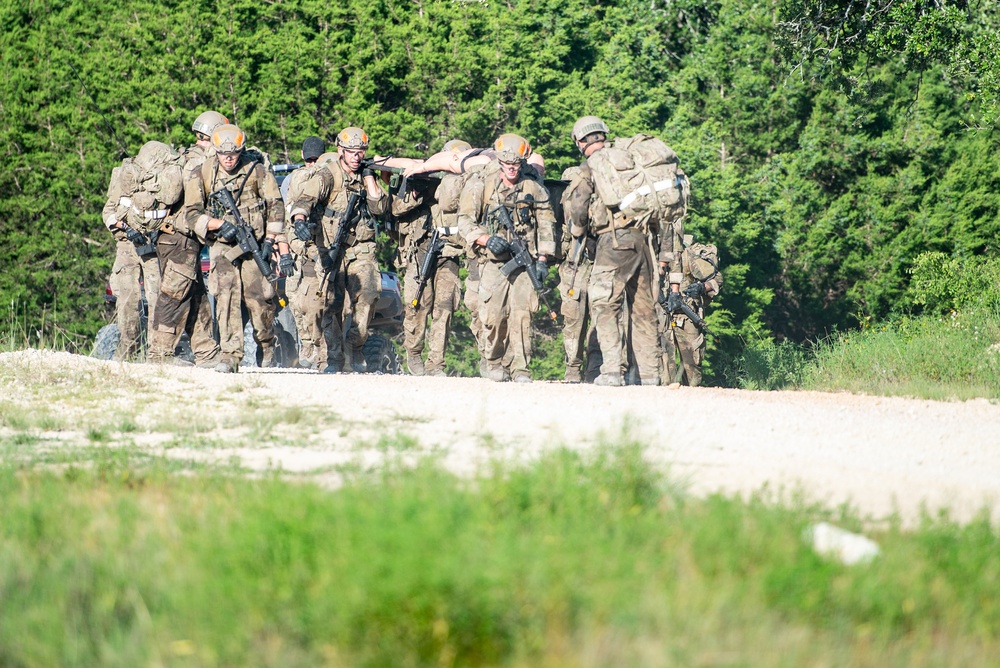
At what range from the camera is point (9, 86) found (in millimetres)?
28250

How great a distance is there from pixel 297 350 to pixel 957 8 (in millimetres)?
8382

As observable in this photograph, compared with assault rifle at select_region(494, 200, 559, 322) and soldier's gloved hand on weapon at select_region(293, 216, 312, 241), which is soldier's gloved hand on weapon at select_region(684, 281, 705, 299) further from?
soldier's gloved hand on weapon at select_region(293, 216, 312, 241)

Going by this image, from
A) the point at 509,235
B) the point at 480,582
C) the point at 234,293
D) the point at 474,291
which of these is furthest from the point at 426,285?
the point at 480,582

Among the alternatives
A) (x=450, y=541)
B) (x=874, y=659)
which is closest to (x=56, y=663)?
(x=450, y=541)

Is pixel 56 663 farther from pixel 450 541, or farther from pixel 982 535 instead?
pixel 982 535

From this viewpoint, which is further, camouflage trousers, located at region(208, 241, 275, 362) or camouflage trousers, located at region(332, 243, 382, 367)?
camouflage trousers, located at region(332, 243, 382, 367)

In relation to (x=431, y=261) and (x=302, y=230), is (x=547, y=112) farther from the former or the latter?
(x=302, y=230)

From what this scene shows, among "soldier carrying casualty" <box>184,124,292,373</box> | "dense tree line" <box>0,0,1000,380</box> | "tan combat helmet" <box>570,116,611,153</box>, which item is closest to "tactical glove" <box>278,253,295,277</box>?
"soldier carrying casualty" <box>184,124,292,373</box>

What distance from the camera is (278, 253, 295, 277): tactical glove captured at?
15.0 m

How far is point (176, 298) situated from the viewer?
15.1m

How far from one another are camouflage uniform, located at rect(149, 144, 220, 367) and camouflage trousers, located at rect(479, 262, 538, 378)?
8.43 feet

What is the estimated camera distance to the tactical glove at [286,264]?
49.1 ft

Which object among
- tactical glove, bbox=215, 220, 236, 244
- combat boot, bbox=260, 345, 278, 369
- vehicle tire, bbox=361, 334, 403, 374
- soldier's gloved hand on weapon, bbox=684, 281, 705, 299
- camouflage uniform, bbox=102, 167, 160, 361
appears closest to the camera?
Answer: tactical glove, bbox=215, 220, 236, 244

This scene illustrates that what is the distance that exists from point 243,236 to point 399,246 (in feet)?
9.25
